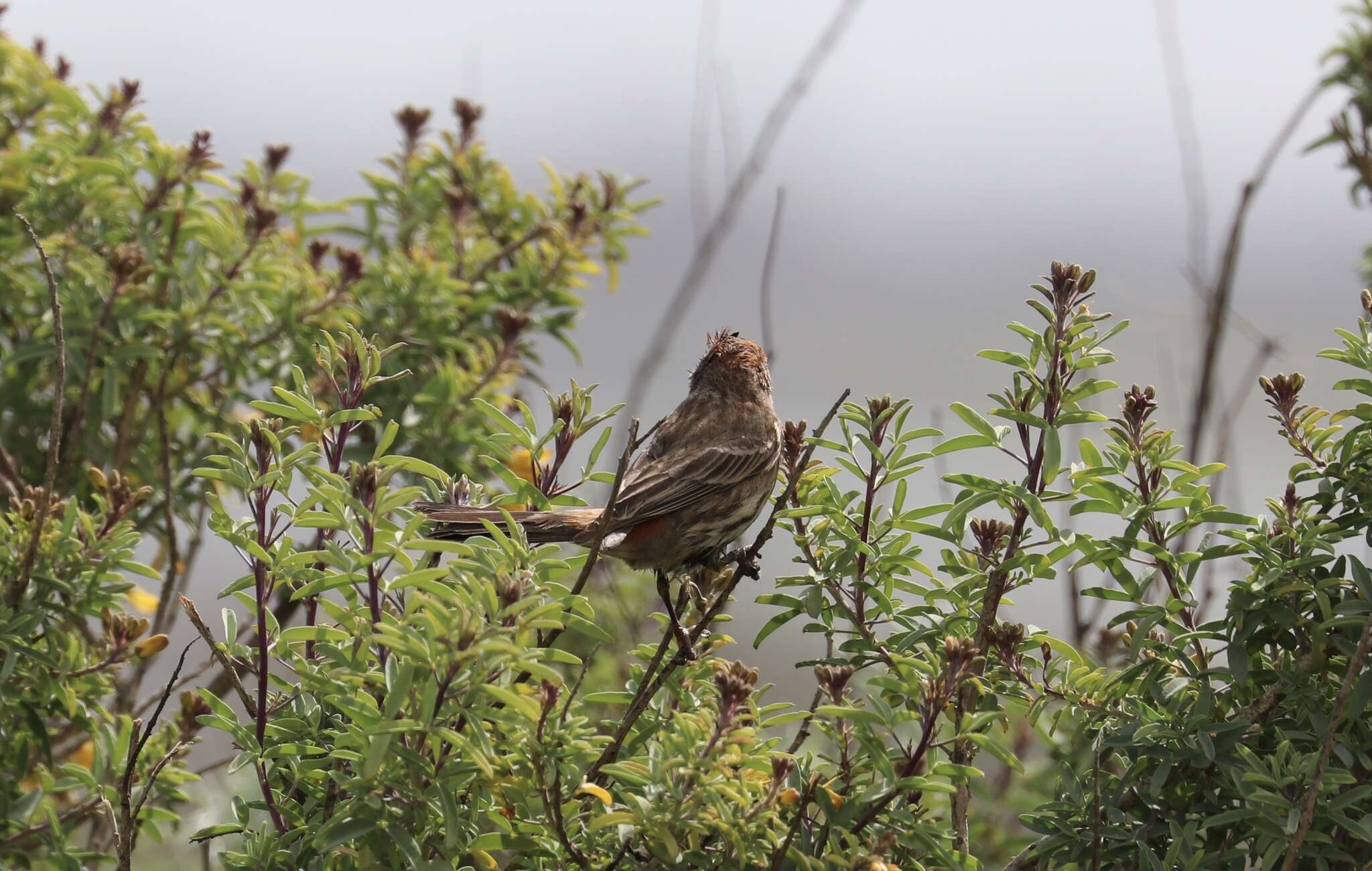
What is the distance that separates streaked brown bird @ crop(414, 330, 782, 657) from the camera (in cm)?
Answer: 399

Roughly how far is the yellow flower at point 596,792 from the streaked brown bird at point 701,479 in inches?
48.8

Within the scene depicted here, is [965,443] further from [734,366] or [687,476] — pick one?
[734,366]

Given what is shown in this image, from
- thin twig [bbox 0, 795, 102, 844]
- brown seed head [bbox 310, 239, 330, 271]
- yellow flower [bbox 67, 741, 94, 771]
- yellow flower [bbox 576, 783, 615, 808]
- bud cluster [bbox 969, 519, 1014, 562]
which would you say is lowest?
thin twig [bbox 0, 795, 102, 844]

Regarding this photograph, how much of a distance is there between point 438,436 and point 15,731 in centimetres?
170

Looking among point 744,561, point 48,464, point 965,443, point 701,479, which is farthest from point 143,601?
point 965,443

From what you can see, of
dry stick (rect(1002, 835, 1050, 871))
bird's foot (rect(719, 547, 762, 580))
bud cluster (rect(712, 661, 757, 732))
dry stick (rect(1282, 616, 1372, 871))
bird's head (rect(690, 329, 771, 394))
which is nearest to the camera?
dry stick (rect(1282, 616, 1372, 871))

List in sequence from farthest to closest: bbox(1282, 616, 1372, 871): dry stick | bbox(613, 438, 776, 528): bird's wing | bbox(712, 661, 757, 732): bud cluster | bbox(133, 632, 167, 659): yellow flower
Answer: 1. bbox(613, 438, 776, 528): bird's wing
2. bbox(133, 632, 167, 659): yellow flower
3. bbox(712, 661, 757, 732): bud cluster
4. bbox(1282, 616, 1372, 871): dry stick

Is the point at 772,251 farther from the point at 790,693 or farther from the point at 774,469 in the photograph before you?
the point at 790,693

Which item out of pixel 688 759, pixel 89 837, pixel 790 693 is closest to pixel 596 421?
pixel 688 759

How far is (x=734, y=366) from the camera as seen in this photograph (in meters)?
4.59

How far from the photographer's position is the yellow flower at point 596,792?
2348mm

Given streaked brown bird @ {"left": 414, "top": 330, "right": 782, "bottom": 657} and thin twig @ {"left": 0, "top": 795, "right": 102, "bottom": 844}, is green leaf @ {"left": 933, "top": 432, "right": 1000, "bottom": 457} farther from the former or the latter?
thin twig @ {"left": 0, "top": 795, "right": 102, "bottom": 844}

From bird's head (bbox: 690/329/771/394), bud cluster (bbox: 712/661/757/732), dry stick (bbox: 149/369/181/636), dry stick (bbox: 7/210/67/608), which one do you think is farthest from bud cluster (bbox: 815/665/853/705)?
dry stick (bbox: 149/369/181/636)

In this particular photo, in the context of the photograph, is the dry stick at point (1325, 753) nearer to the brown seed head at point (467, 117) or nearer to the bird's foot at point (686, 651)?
the bird's foot at point (686, 651)
